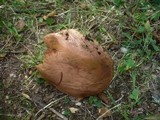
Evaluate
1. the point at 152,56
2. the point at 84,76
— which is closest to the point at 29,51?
the point at 84,76

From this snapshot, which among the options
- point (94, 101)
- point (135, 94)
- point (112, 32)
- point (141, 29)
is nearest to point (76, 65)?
point (94, 101)

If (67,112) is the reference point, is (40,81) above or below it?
above

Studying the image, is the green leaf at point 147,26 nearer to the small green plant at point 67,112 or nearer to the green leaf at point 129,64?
the green leaf at point 129,64

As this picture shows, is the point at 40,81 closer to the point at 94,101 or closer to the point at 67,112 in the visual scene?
the point at 67,112

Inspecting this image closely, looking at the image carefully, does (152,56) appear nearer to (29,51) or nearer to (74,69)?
(74,69)

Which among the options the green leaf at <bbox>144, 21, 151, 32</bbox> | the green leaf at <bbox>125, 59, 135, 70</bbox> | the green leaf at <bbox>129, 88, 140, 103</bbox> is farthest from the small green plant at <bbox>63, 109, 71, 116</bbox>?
the green leaf at <bbox>144, 21, 151, 32</bbox>

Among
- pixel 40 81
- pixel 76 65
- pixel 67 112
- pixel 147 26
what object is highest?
pixel 147 26

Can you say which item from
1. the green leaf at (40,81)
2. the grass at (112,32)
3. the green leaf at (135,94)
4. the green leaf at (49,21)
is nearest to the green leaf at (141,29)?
the grass at (112,32)
